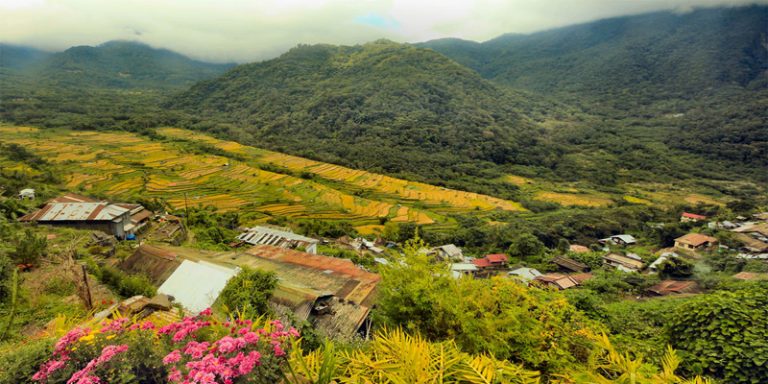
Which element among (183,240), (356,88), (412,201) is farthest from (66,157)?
(356,88)

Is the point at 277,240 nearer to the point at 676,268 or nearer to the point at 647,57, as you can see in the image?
the point at 676,268

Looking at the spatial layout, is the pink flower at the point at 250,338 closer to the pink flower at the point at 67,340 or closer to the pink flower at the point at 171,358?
the pink flower at the point at 171,358

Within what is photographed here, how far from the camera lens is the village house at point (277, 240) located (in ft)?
65.8

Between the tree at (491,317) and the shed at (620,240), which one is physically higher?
the tree at (491,317)

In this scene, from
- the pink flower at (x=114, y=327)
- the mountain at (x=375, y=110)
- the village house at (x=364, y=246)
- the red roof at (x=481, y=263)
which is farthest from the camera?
the mountain at (x=375, y=110)

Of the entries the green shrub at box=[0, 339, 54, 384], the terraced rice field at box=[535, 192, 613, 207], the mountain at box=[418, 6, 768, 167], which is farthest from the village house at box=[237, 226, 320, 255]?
the mountain at box=[418, 6, 768, 167]

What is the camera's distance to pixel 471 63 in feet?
542

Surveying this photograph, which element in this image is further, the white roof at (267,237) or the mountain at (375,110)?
the mountain at (375,110)

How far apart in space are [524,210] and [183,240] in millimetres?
35418

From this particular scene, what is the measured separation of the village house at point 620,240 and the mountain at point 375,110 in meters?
25.8

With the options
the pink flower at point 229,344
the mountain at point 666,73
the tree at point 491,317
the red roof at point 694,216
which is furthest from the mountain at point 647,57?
the pink flower at point 229,344

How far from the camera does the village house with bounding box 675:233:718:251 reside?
2577 centimetres

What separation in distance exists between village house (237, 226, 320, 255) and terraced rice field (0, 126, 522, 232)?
7644 mm

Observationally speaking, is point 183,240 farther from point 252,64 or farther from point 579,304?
point 252,64
